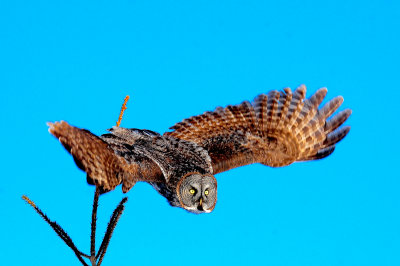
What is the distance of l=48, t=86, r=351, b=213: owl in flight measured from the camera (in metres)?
4.22

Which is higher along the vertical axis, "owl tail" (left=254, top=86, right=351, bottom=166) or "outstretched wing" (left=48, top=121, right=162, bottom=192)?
"owl tail" (left=254, top=86, right=351, bottom=166)

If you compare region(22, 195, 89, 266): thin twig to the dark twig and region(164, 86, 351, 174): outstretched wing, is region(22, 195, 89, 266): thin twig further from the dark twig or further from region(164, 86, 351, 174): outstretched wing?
region(164, 86, 351, 174): outstretched wing

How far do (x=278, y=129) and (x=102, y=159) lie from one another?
2.07 m

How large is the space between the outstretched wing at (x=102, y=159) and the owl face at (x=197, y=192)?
26 cm

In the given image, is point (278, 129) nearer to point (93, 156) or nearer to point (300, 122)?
point (300, 122)

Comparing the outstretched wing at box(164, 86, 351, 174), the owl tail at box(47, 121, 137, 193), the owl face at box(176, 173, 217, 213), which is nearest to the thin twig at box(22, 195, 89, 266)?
the owl tail at box(47, 121, 137, 193)

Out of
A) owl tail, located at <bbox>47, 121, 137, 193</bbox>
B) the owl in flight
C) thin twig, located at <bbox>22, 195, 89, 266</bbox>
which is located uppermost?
the owl in flight

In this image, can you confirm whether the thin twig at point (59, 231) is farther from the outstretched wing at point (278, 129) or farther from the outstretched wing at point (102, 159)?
the outstretched wing at point (278, 129)

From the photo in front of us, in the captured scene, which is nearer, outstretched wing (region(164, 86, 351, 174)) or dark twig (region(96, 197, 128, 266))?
dark twig (region(96, 197, 128, 266))

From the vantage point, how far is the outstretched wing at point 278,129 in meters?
5.29

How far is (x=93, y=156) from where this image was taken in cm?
376

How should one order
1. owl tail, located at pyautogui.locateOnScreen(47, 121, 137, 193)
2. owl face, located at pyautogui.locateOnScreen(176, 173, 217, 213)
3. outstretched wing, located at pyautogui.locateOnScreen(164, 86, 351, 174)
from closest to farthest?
owl tail, located at pyautogui.locateOnScreen(47, 121, 137, 193) < owl face, located at pyautogui.locateOnScreen(176, 173, 217, 213) < outstretched wing, located at pyautogui.locateOnScreen(164, 86, 351, 174)

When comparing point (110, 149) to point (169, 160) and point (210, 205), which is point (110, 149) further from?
point (210, 205)

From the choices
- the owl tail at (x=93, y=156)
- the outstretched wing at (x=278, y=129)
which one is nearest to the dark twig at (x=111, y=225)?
the owl tail at (x=93, y=156)
